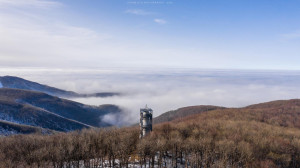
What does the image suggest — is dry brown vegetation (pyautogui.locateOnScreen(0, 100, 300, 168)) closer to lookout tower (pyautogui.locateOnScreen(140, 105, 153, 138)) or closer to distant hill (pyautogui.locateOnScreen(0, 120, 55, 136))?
lookout tower (pyautogui.locateOnScreen(140, 105, 153, 138))

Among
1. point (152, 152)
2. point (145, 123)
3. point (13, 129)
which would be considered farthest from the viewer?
point (13, 129)

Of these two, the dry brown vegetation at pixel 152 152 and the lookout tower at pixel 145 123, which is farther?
the lookout tower at pixel 145 123

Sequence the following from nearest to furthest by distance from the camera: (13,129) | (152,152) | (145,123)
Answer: (152,152), (145,123), (13,129)

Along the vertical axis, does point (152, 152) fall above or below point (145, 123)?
below

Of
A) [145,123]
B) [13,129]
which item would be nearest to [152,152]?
[145,123]

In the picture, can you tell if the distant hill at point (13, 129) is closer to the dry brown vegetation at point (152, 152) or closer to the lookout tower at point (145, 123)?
the dry brown vegetation at point (152, 152)

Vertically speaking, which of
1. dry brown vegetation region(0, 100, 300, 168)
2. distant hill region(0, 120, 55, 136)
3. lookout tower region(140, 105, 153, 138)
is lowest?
distant hill region(0, 120, 55, 136)

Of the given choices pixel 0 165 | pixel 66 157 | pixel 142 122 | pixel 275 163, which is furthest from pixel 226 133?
pixel 0 165

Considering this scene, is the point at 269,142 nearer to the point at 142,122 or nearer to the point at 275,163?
the point at 275,163

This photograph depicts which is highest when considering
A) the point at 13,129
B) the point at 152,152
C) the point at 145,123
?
the point at 145,123

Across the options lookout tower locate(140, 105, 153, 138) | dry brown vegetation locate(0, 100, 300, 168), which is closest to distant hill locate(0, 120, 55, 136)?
dry brown vegetation locate(0, 100, 300, 168)

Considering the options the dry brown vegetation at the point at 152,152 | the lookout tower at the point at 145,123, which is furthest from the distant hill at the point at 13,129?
the lookout tower at the point at 145,123

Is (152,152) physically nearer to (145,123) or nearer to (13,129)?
(145,123)

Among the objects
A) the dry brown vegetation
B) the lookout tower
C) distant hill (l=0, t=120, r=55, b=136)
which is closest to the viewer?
the dry brown vegetation
